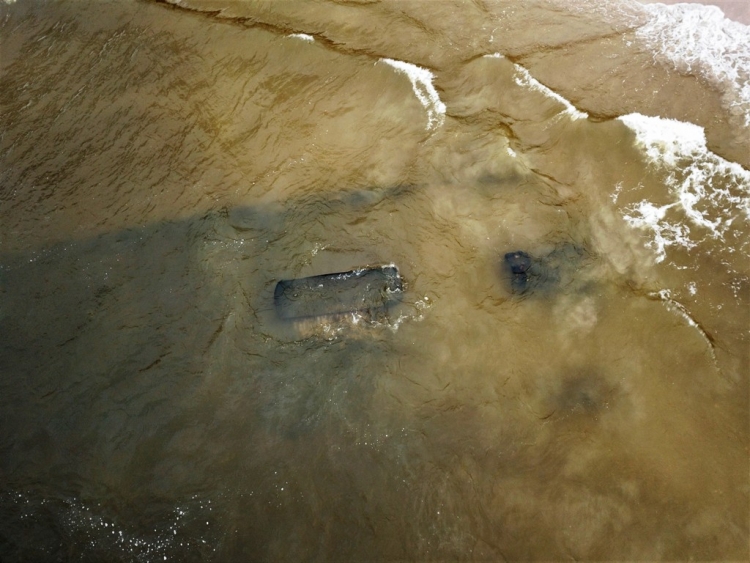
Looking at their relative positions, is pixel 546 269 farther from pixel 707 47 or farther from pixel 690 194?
pixel 707 47

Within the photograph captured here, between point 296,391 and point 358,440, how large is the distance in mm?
413

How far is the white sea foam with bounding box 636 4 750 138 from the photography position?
111 inches

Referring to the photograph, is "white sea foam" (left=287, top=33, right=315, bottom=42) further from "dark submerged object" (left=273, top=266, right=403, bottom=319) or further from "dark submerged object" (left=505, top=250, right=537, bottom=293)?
"dark submerged object" (left=505, top=250, right=537, bottom=293)

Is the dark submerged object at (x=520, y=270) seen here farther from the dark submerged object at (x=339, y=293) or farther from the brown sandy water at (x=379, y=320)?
the dark submerged object at (x=339, y=293)

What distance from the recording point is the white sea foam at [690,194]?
2.65m

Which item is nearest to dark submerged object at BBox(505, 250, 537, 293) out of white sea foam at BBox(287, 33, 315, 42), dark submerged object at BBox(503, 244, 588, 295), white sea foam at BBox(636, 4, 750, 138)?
dark submerged object at BBox(503, 244, 588, 295)

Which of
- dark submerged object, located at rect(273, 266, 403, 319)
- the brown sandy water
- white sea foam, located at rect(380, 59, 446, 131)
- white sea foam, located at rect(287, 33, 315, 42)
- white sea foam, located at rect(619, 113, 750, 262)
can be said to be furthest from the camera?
white sea foam, located at rect(287, 33, 315, 42)

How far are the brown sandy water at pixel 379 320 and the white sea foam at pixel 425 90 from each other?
38 millimetres

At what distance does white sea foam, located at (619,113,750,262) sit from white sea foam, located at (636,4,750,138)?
25 cm

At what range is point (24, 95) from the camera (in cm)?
377

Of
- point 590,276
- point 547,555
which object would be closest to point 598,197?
point 590,276

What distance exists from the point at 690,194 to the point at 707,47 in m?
1.00

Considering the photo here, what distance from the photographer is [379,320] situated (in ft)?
8.98

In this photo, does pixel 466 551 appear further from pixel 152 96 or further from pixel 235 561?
pixel 152 96
